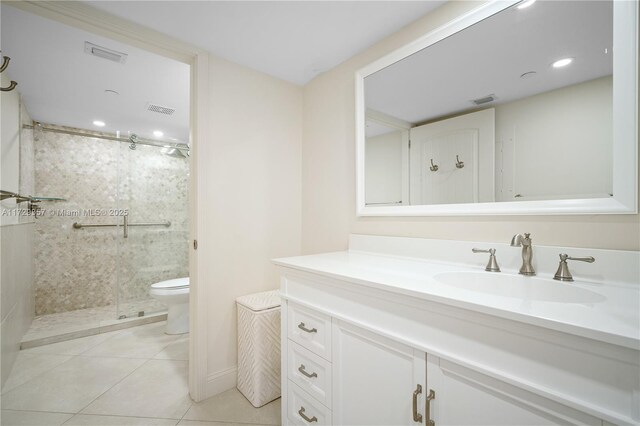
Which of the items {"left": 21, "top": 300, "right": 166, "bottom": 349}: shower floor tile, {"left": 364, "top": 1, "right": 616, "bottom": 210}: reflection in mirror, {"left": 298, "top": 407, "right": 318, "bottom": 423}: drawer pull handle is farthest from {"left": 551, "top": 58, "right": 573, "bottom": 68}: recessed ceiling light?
{"left": 21, "top": 300, "right": 166, "bottom": 349}: shower floor tile

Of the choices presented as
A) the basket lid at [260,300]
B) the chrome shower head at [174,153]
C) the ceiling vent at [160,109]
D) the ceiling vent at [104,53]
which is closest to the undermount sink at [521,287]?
the basket lid at [260,300]

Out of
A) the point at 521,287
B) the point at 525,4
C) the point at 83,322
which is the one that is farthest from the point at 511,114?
the point at 83,322

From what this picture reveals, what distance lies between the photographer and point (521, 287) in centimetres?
103

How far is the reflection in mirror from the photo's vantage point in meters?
0.97

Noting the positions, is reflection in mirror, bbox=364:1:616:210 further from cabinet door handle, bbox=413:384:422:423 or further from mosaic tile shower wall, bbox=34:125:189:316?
mosaic tile shower wall, bbox=34:125:189:316

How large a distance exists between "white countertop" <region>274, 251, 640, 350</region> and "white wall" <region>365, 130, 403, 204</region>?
533mm

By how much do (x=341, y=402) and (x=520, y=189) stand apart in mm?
1130

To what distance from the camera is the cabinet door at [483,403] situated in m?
0.61

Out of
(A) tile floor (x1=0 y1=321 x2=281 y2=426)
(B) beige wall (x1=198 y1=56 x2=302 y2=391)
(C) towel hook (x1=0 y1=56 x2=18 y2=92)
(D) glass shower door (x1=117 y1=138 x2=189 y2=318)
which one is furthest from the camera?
(D) glass shower door (x1=117 y1=138 x2=189 y2=318)

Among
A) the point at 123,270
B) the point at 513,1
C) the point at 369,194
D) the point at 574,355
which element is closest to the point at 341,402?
the point at 574,355

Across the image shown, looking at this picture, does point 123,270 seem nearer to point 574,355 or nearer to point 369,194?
point 369,194

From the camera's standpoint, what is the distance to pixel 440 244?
133 cm

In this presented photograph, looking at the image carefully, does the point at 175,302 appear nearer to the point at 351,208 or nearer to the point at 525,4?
the point at 351,208

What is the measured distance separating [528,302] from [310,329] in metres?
0.84
